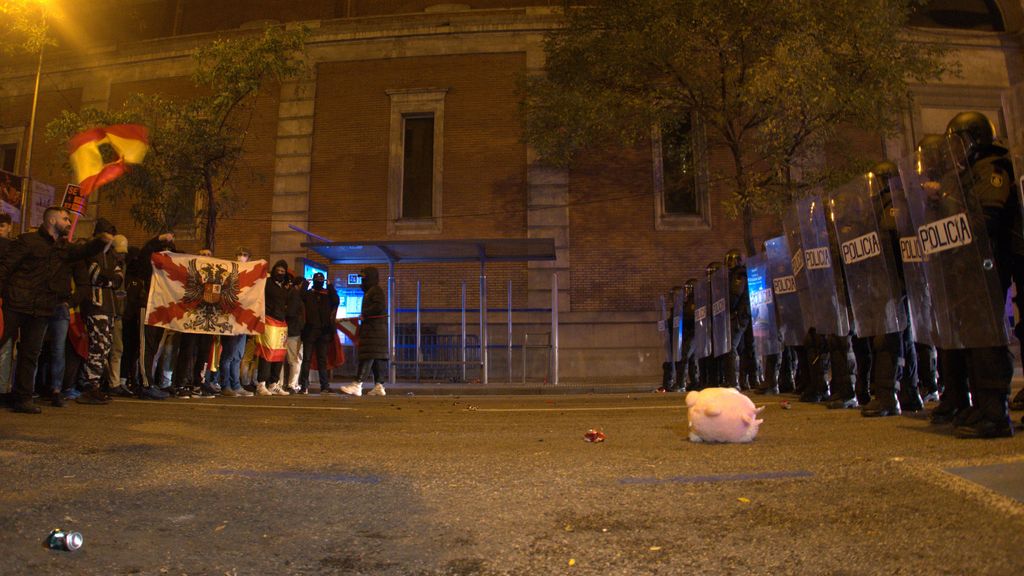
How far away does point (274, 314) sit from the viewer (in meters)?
10.6

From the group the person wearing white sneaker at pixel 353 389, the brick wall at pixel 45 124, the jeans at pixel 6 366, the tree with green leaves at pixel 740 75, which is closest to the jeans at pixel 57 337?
the jeans at pixel 6 366

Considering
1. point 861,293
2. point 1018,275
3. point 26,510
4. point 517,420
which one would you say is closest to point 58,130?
point 517,420

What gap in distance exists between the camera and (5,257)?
6242 millimetres

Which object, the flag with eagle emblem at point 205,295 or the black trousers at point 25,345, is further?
the flag with eagle emblem at point 205,295

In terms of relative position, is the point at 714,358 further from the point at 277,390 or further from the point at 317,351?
the point at 277,390

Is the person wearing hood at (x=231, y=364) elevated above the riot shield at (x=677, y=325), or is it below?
below

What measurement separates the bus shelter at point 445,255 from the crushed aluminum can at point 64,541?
37.5 ft

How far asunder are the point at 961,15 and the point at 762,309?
19929 mm

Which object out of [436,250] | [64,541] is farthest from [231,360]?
[64,541]

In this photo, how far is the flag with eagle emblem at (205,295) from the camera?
29.3 feet

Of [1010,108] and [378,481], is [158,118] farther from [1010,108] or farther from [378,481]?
[1010,108]

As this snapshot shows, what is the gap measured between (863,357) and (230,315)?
839cm

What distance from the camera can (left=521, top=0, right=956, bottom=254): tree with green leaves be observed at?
42.1ft

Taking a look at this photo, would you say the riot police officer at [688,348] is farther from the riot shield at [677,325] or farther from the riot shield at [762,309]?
the riot shield at [762,309]
